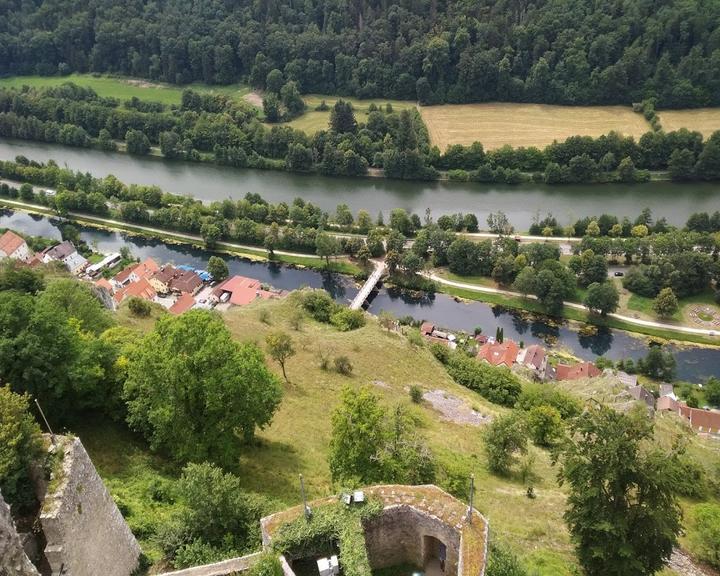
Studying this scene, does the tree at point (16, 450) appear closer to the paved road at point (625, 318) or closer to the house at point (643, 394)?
the house at point (643, 394)

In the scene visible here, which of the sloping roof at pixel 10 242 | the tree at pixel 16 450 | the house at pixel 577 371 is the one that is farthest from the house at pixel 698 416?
the sloping roof at pixel 10 242

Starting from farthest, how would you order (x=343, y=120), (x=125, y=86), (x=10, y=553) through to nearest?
1. (x=125, y=86)
2. (x=343, y=120)
3. (x=10, y=553)

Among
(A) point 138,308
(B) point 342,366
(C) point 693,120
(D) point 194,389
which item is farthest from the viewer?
(C) point 693,120

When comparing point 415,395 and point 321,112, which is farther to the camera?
point 321,112

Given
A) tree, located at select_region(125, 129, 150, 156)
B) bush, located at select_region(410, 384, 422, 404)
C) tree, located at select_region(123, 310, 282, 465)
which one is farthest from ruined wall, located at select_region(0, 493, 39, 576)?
tree, located at select_region(125, 129, 150, 156)

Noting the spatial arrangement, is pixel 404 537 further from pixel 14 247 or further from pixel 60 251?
pixel 14 247

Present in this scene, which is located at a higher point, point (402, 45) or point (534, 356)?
point (402, 45)

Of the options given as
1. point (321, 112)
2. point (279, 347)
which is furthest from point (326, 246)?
point (321, 112)

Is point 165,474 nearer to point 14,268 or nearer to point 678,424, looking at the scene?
point 14,268
